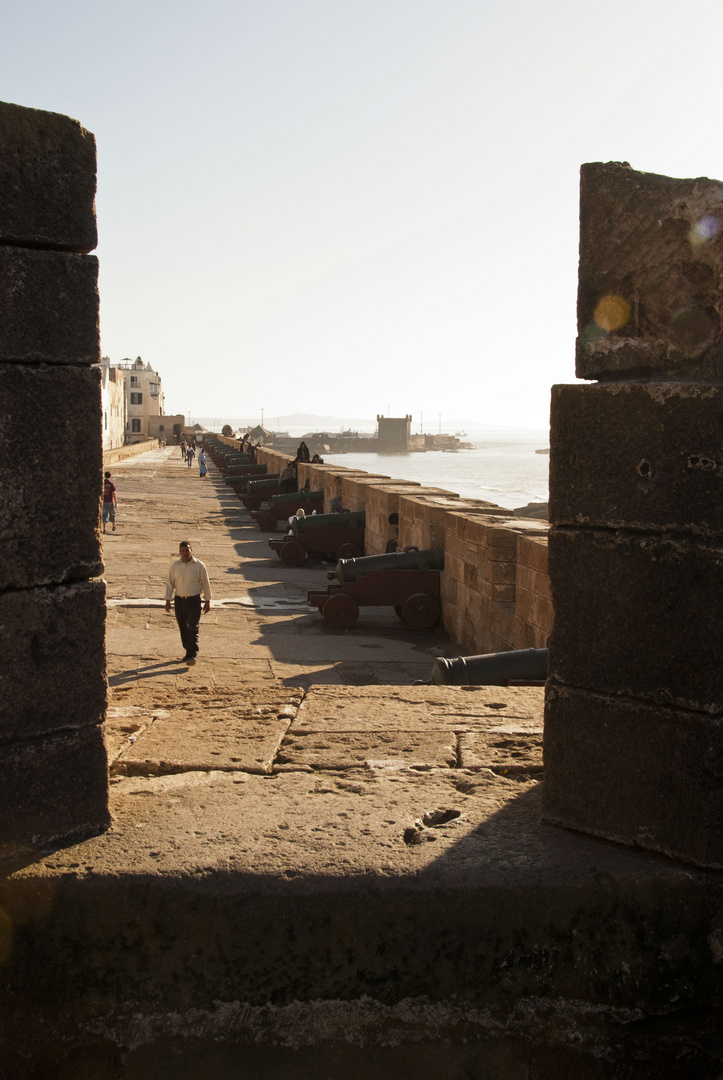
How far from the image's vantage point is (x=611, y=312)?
2.57 metres

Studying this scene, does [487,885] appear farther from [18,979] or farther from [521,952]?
[18,979]

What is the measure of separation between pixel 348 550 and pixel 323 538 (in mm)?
381

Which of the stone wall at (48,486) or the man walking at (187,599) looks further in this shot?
the man walking at (187,599)

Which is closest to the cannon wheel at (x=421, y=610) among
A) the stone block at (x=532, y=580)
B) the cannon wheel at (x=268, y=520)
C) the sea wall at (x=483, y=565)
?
the sea wall at (x=483, y=565)

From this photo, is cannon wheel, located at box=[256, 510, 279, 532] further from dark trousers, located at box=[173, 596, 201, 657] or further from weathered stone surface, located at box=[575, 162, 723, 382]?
weathered stone surface, located at box=[575, 162, 723, 382]

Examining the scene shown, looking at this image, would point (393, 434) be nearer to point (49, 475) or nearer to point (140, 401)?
point (140, 401)

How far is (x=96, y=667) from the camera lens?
2.49m

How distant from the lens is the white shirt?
7586 millimetres

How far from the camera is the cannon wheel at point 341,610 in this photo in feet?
29.8

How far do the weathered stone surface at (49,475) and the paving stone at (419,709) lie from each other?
1.30 m

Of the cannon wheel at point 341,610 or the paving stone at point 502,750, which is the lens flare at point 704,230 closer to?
the paving stone at point 502,750

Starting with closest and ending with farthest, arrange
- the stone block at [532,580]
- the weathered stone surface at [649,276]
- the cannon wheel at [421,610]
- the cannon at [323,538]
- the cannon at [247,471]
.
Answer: the weathered stone surface at [649,276] → the stone block at [532,580] → the cannon wheel at [421,610] → the cannon at [323,538] → the cannon at [247,471]

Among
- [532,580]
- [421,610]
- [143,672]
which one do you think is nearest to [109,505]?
[421,610]

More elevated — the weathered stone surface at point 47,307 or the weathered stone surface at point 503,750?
the weathered stone surface at point 47,307
